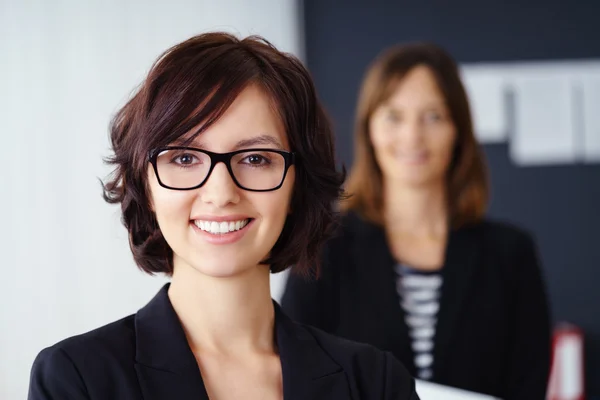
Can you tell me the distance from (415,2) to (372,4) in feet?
0.72

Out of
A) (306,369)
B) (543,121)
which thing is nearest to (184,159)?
(306,369)

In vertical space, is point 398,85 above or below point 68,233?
above

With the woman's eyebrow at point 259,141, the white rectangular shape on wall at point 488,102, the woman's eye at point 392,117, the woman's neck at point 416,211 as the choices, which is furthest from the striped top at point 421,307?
the white rectangular shape on wall at point 488,102

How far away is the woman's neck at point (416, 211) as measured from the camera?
2229 millimetres

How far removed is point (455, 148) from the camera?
7.51 ft

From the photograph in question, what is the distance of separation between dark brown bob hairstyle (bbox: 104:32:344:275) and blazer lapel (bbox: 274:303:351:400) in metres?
0.13

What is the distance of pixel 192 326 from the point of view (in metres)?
1.23

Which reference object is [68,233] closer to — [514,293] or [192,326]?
[514,293]

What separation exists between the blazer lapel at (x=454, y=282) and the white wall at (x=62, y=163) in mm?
1267

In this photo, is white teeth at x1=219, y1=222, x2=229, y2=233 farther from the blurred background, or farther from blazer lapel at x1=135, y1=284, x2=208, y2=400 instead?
the blurred background

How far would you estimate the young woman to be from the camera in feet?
3.69

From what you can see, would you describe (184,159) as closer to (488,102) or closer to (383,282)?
(383,282)

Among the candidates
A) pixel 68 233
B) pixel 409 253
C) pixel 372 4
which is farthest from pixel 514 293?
pixel 372 4

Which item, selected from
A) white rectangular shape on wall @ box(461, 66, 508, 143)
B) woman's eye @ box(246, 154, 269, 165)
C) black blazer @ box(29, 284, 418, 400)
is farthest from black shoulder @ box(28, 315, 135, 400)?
white rectangular shape on wall @ box(461, 66, 508, 143)
